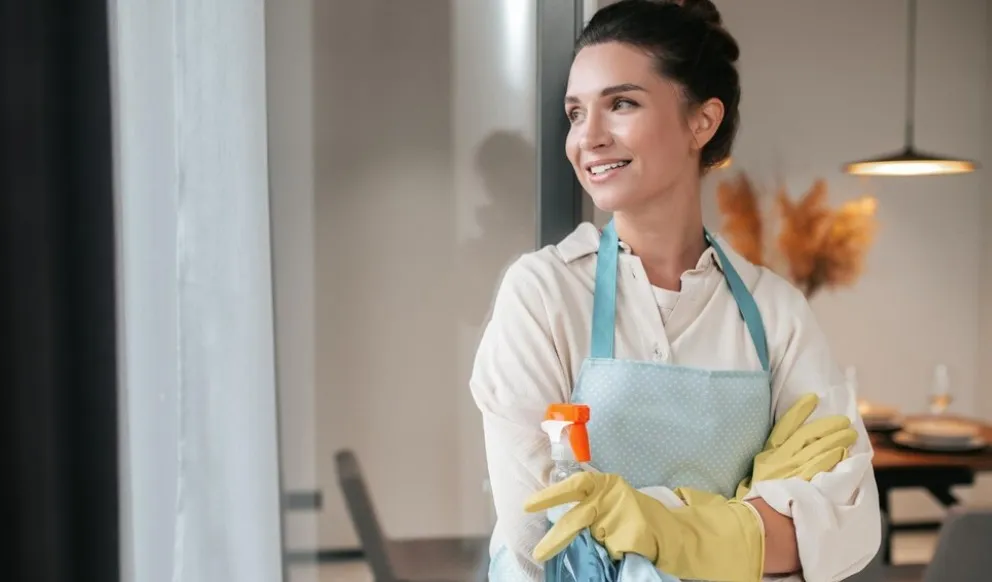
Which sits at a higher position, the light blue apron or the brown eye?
the brown eye

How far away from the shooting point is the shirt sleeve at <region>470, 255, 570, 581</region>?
1.02 meters

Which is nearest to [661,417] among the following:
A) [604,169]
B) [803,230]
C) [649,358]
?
[649,358]

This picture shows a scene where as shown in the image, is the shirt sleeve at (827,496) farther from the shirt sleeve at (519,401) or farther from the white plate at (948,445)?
the white plate at (948,445)

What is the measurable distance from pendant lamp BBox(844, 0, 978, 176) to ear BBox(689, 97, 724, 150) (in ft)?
5.39

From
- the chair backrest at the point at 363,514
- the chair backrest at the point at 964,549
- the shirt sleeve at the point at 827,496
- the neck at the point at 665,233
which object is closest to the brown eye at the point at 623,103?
the neck at the point at 665,233

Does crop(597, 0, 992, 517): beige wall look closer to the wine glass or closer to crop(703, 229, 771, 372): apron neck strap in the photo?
the wine glass

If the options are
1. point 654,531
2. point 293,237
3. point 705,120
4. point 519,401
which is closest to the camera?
point 654,531

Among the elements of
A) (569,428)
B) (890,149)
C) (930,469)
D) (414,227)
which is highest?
(890,149)

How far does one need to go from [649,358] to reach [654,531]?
0.24 meters

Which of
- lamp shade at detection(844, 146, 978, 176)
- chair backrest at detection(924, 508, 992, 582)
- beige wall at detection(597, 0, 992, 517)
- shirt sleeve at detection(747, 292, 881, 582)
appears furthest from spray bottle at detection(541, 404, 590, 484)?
beige wall at detection(597, 0, 992, 517)

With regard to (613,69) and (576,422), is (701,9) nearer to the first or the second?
(613,69)

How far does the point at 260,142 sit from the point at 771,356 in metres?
0.70

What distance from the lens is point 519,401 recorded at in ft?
3.40

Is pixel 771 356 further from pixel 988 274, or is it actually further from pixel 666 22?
pixel 988 274
